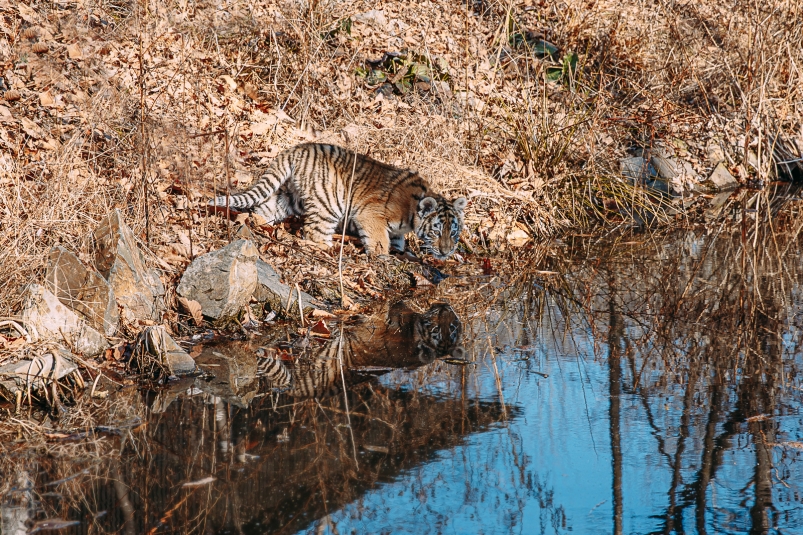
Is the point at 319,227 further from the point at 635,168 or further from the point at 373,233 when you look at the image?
the point at 635,168

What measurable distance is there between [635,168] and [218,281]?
7366mm

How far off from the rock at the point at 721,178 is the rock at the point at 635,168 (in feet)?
6.14

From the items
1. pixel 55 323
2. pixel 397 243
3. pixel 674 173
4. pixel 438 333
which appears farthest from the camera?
pixel 674 173

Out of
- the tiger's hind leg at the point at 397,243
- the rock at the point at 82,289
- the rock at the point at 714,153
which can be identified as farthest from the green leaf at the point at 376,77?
the rock at the point at 82,289

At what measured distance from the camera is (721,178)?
13273 millimetres

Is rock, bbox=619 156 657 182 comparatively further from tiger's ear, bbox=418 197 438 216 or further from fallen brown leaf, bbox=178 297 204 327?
fallen brown leaf, bbox=178 297 204 327

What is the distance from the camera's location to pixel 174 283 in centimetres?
660

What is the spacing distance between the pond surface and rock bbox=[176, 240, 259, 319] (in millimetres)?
396

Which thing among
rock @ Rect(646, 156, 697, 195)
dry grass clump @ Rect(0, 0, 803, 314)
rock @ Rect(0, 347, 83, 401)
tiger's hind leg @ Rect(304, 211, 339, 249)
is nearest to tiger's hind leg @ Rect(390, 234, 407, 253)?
tiger's hind leg @ Rect(304, 211, 339, 249)

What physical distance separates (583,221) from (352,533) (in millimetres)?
7552

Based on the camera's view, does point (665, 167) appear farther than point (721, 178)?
No

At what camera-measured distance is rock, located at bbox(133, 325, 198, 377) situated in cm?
545

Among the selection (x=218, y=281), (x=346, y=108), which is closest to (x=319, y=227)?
(x=218, y=281)

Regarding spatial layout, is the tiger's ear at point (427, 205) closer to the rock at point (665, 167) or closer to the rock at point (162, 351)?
the rock at point (162, 351)
